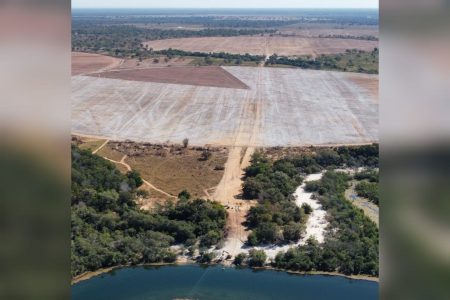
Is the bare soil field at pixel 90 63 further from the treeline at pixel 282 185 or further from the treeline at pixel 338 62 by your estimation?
the treeline at pixel 282 185

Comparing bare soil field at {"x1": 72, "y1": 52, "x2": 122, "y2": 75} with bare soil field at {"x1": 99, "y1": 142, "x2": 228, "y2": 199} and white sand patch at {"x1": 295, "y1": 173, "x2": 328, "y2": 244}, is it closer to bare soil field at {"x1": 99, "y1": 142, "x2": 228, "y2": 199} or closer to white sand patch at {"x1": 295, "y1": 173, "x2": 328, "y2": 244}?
bare soil field at {"x1": 99, "y1": 142, "x2": 228, "y2": 199}

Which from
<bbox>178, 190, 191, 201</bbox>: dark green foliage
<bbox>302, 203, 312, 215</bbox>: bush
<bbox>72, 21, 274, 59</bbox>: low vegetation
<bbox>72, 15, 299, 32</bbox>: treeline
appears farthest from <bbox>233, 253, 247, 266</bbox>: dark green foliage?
<bbox>72, 15, 299, 32</bbox>: treeline

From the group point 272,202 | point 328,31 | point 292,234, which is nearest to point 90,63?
point 272,202

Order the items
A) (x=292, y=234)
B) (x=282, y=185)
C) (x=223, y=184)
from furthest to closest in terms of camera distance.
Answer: (x=223, y=184) < (x=282, y=185) < (x=292, y=234)

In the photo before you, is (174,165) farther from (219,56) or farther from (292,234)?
(219,56)

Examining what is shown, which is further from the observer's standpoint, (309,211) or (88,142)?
(88,142)

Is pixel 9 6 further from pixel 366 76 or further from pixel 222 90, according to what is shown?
pixel 366 76
